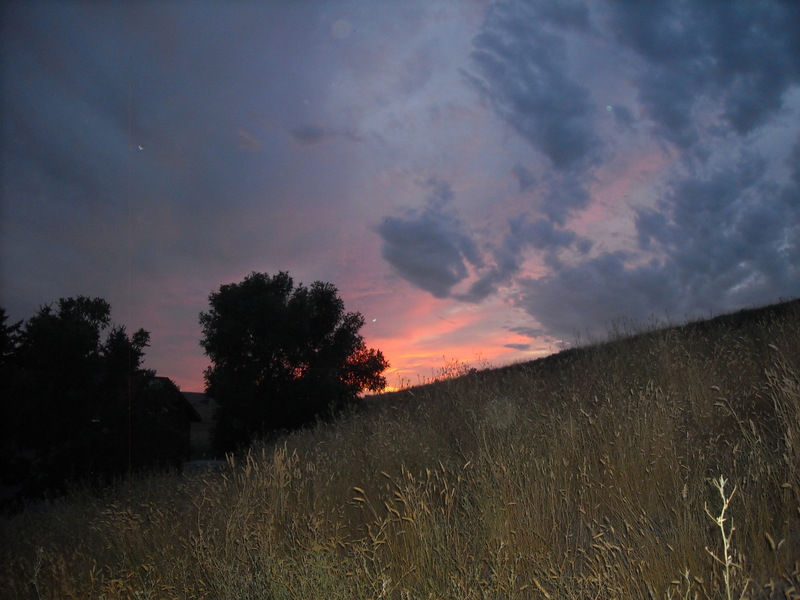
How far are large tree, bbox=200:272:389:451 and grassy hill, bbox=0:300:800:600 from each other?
19095 millimetres

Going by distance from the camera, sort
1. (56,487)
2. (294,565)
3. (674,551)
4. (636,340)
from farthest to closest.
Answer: (56,487)
(636,340)
(294,565)
(674,551)

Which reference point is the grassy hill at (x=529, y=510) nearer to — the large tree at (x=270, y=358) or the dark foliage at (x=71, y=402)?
the dark foliage at (x=71, y=402)

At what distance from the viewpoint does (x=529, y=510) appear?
363 centimetres

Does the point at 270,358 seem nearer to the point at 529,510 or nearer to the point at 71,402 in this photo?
the point at 71,402

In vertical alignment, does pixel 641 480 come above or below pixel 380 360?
below

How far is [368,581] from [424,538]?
47 centimetres

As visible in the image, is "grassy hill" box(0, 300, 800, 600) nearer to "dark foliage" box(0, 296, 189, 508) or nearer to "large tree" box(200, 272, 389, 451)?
"dark foliage" box(0, 296, 189, 508)

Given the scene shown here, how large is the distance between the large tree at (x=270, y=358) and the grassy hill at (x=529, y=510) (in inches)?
752

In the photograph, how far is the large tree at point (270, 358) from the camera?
26.5 m

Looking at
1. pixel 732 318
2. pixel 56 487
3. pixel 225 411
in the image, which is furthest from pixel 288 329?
pixel 732 318

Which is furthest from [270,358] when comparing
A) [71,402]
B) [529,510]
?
[529,510]

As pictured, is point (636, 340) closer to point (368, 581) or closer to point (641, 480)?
point (641, 480)

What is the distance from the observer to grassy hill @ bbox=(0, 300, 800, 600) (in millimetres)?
2893

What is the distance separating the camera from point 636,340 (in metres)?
9.03
